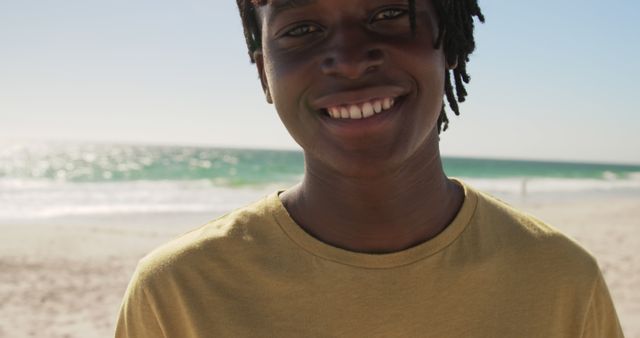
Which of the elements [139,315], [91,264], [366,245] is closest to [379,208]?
[366,245]

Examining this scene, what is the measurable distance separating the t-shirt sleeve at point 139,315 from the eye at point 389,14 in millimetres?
872

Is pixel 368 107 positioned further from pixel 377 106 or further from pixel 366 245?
pixel 366 245

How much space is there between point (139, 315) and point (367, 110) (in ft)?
2.51

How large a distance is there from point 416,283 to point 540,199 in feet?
74.2

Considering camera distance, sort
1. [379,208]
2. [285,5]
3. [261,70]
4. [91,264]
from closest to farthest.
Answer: [285,5] < [379,208] < [261,70] < [91,264]

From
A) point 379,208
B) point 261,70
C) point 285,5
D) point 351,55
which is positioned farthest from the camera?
point 261,70

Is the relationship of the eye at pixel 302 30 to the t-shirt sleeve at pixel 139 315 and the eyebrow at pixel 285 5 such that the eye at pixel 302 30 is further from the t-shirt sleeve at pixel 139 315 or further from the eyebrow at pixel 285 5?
the t-shirt sleeve at pixel 139 315

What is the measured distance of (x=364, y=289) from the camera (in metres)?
1.52

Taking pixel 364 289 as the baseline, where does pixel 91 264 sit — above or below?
below

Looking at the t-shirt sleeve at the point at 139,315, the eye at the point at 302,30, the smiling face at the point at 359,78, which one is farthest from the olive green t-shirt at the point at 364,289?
the eye at the point at 302,30

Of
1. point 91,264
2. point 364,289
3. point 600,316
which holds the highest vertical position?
point 364,289

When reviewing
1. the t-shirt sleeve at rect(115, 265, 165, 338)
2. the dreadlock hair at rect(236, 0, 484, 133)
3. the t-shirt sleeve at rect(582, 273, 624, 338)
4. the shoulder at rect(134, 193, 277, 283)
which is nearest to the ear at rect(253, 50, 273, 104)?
the dreadlock hair at rect(236, 0, 484, 133)

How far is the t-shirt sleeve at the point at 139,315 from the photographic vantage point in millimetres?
1537

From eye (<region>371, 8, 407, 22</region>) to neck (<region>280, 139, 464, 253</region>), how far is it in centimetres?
39
